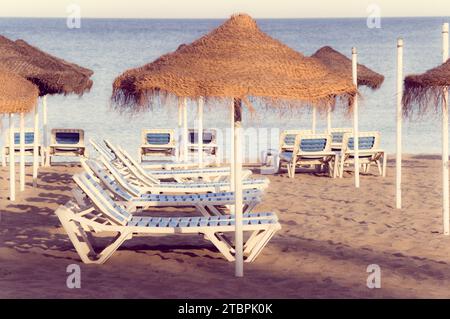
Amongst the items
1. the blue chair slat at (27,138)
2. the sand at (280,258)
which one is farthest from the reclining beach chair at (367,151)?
the blue chair slat at (27,138)

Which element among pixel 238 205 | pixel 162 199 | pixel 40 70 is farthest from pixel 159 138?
pixel 238 205

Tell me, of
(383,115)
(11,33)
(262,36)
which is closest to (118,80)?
(262,36)

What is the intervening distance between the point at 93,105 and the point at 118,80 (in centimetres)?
2652

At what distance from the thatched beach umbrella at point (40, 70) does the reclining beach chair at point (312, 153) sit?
10.6 feet

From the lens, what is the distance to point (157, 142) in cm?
1656

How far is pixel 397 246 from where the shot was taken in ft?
28.9

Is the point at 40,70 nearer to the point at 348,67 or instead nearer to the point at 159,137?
the point at 159,137

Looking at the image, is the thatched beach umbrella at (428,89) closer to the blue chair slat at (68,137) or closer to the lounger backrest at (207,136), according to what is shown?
the lounger backrest at (207,136)

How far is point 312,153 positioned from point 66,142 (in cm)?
425

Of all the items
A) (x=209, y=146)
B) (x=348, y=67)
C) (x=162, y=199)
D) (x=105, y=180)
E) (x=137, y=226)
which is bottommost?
(x=137, y=226)

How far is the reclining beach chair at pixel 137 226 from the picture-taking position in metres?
7.71

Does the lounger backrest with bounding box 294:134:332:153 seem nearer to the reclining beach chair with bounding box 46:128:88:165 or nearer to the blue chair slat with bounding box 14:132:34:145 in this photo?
the reclining beach chair with bounding box 46:128:88:165
